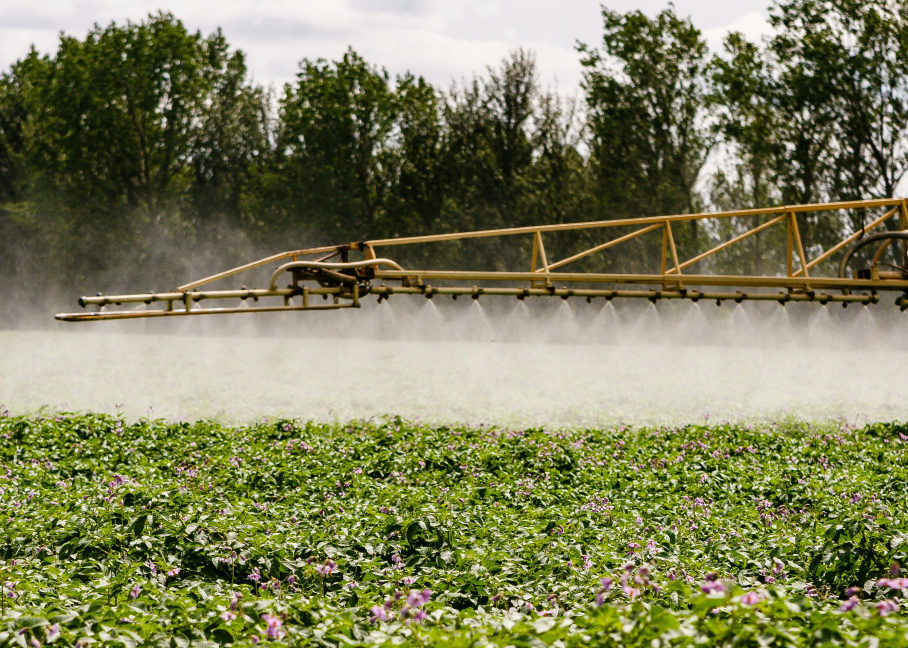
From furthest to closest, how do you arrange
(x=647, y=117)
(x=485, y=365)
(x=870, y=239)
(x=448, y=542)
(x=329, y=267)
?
(x=647, y=117) → (x=485, y=365) → (x=870, y=239) → (x=329, y=267) → (x=448, y=542)

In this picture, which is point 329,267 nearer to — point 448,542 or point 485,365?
point 448,542

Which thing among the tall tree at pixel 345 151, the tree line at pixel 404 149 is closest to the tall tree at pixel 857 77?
the tree line at pixel 404 149

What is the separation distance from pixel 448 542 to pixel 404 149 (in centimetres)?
4663

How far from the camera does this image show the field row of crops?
4590 mm

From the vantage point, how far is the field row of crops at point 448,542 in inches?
181

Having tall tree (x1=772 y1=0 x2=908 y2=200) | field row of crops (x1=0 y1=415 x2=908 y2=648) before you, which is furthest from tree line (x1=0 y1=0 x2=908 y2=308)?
field row of crops (x1=0 y1=415 x2=908 y2=648)

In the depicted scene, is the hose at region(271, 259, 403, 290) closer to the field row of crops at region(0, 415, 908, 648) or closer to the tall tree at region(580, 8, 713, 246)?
the field row of crops at region(0, 415, 908, 648)

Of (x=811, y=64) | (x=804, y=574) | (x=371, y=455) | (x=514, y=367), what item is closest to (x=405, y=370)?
(x=514, y=367)

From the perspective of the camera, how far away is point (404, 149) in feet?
171

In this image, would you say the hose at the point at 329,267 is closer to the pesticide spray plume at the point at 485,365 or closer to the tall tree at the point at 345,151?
the pesticide spray plume at the point at 485,365

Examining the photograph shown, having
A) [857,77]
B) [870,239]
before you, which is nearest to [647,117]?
[857,77]

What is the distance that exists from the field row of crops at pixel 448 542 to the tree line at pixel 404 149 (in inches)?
1263

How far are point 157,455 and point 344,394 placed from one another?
1130 cm

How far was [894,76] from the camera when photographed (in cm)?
3903
